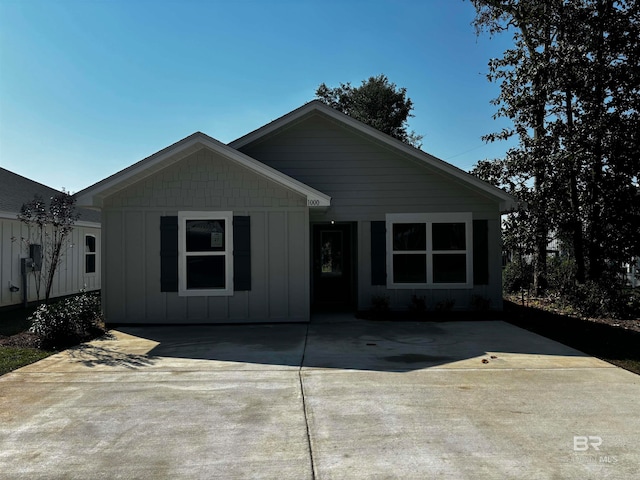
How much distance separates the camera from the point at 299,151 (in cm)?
1145

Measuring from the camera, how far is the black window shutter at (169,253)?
947 centimetres

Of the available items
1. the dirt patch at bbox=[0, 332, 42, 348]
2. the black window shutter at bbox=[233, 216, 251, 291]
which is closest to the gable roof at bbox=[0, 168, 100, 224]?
the dirt patch at bbox=[0, 332, 42, 348]

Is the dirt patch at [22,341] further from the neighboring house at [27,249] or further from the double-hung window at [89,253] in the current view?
the double-hung window at [89,253]

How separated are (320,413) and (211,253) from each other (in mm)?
5724

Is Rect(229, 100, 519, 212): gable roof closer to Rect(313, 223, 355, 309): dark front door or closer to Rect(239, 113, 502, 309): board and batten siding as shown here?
Rect(239, 113, 502, 309): board and batten siding

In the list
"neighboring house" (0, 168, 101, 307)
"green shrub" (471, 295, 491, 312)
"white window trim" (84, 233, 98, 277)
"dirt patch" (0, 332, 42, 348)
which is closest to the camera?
"dirt patch" (0, 332, 42, 348)

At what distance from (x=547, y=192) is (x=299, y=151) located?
625 cm

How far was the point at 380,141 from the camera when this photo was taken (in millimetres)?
11125

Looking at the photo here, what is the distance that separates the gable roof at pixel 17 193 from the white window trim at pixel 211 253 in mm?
4083

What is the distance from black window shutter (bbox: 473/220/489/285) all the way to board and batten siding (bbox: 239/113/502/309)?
11 cm

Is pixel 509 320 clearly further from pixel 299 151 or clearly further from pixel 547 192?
pixel 299 151

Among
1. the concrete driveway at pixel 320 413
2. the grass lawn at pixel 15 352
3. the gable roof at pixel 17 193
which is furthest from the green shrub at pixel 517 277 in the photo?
the grass lawn at pixel 15 352

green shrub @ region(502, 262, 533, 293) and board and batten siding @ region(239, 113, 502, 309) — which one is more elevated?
board and batten siding @ region(239, 113, 502, 309)

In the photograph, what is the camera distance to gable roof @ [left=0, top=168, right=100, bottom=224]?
11.8m
